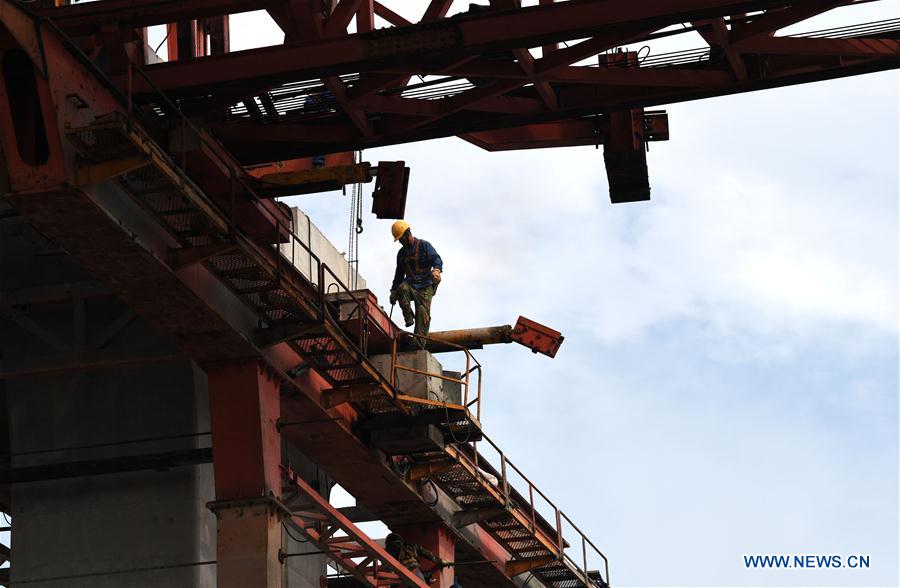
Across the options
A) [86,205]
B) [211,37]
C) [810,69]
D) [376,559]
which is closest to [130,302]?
[86,205]

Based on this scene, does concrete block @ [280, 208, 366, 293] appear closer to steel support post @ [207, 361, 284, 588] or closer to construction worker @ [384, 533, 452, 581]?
steel support post @ [207, 361, 284, 588]

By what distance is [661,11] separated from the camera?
60.4 feet

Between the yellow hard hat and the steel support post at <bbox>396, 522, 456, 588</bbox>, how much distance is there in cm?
623

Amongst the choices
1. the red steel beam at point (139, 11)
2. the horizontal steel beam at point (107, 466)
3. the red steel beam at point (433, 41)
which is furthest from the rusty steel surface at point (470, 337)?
the red steel beam at point (139, 11)

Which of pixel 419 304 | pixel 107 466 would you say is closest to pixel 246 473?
pixel 107 466

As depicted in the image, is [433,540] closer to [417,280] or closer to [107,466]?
[417,280]

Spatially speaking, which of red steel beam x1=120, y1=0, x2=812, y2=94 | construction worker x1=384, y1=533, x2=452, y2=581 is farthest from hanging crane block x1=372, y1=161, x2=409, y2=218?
construction worker x1=384, y1=533, x2=452, y2=581

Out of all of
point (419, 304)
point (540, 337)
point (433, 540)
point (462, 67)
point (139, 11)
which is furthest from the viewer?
point (433, 540)

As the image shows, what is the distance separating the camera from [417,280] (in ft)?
82.9

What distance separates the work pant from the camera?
A: 82.6 feet

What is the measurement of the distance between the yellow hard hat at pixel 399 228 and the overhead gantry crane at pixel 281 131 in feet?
3.98

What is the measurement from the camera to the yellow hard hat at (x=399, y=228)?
25.1 m

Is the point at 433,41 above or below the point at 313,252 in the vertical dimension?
below

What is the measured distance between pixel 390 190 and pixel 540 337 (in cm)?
401
